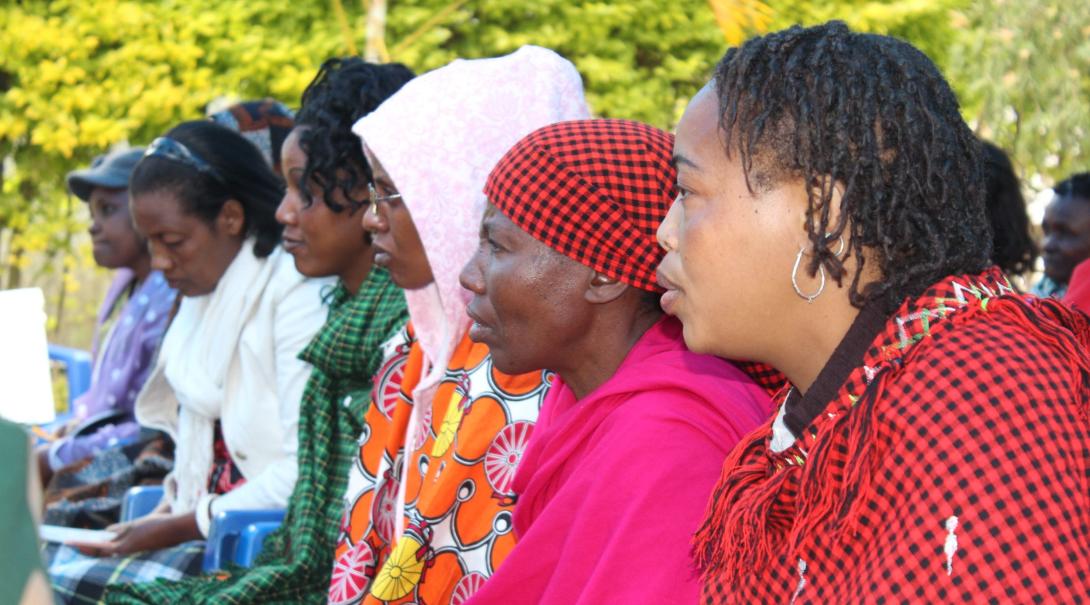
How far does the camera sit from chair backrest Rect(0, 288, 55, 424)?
1684mm

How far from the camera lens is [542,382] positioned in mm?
3311

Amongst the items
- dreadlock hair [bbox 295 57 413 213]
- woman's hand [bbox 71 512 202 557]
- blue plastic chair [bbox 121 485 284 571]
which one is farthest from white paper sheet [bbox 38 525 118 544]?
dreadlock hair [bbox 295 57 413 213]

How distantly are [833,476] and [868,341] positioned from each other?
0.22 metres

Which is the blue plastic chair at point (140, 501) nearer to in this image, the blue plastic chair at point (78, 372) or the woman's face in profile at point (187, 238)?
the woman's face in profile at point (187, 238)

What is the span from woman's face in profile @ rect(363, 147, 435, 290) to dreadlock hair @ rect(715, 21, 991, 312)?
1.80 meters

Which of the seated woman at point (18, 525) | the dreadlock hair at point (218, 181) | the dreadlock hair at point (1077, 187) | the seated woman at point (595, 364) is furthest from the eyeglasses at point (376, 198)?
the dreadlock hair at point (1077, 187)

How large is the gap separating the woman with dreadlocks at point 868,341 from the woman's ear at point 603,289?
625 mm

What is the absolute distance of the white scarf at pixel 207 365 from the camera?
4.93 metres

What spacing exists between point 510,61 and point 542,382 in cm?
91

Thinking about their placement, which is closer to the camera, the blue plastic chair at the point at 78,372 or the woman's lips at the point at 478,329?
the woman's lips at the point at 478,329

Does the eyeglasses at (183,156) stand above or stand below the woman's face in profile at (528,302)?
below

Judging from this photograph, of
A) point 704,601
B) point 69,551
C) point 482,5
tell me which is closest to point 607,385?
point 704,601

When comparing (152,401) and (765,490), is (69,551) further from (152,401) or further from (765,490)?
(765,490)

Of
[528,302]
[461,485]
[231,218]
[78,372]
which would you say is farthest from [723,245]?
[78,372]
